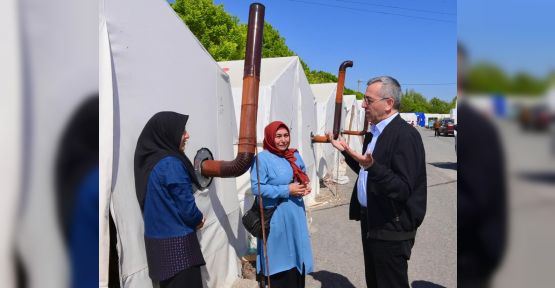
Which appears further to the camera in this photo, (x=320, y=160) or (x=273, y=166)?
(x=320, y=160)

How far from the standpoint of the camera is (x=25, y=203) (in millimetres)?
527

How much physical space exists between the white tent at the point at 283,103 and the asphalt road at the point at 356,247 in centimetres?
92

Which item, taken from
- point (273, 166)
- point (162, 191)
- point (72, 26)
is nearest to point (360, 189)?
point (273, 166)

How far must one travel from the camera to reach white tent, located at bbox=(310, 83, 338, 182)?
963 centimetres

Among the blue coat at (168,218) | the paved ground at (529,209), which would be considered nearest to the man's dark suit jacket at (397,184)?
the blue coat at (168,218)

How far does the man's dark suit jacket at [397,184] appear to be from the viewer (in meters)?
2.15

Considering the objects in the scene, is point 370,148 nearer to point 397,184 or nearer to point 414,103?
point 397,184

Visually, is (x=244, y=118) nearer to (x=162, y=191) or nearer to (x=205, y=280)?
(x=162, y=191)

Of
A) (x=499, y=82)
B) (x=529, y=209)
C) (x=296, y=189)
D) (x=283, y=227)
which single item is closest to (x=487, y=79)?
(x=499, y=82)

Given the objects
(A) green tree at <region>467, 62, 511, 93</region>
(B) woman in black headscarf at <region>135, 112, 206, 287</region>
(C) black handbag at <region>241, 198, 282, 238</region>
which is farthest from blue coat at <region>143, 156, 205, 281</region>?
(A) green tree at <region>467, 62, 511, 93</region>

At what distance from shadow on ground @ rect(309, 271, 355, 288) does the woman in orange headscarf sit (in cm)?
104

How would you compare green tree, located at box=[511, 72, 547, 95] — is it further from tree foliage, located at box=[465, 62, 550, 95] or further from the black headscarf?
the black headscarf

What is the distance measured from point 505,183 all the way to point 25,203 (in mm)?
749

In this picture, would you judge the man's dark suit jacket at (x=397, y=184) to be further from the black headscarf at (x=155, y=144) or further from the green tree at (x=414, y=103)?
the green tree at (x=414, y=103)
